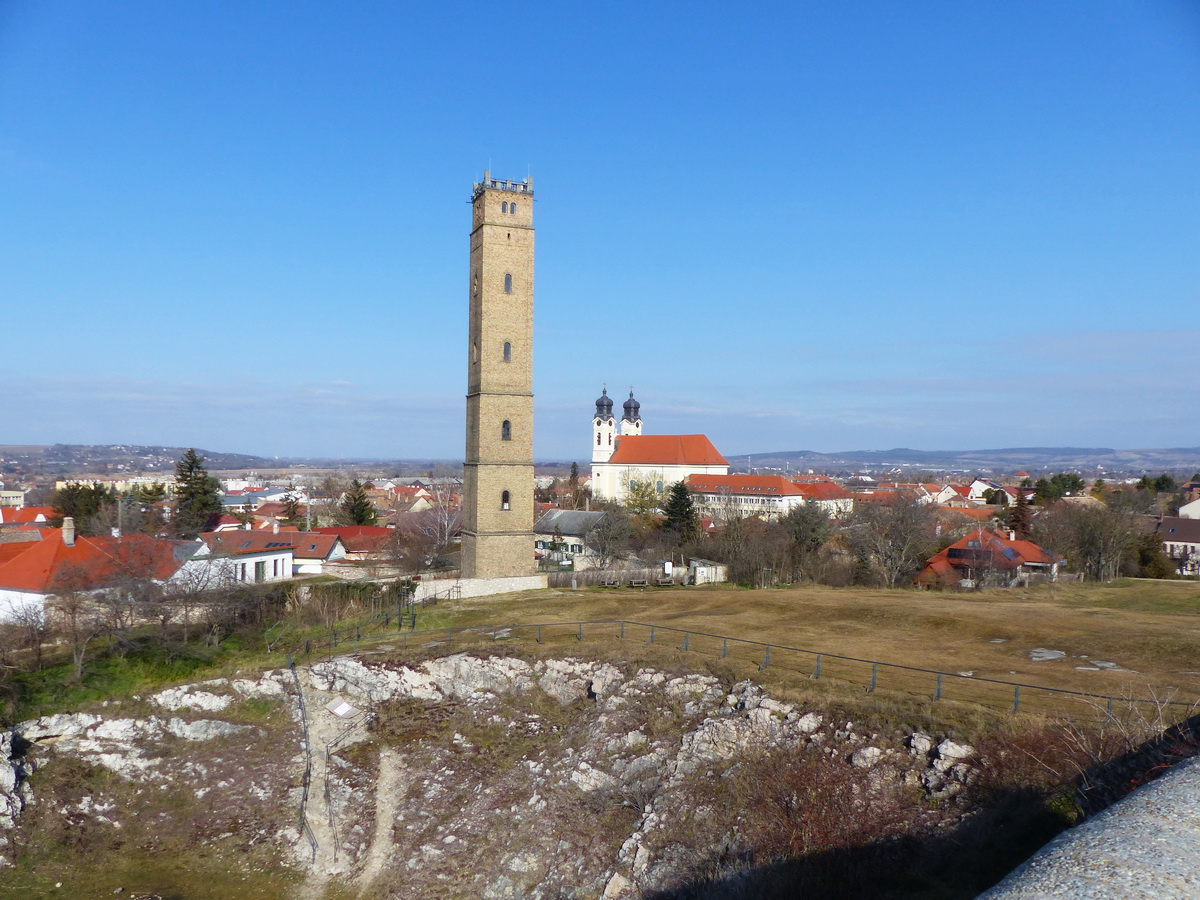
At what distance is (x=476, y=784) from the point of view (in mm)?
17828

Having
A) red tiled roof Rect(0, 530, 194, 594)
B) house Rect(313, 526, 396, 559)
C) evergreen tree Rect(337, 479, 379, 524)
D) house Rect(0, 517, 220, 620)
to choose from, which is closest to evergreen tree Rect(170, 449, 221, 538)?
evergreen tree Rect(337, 479, 379, 524)

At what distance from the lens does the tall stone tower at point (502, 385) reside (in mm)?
34438

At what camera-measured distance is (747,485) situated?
9006cm

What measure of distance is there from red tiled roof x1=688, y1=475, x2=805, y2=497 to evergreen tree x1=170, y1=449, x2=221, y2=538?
4730cm

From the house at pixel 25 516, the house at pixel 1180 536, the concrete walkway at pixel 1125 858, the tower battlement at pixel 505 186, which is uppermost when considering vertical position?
the tower battlement at pixel 505 186

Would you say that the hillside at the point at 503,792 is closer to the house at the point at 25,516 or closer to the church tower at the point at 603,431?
the house at the point at 25,516

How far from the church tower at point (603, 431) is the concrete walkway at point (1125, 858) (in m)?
91.4

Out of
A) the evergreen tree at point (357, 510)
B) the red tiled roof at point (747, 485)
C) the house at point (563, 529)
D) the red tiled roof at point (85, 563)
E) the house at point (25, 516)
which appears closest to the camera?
the red tiled roof at point (85, 563)

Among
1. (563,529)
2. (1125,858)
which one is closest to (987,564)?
(563,529)

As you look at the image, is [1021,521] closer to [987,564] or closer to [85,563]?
[987,564]

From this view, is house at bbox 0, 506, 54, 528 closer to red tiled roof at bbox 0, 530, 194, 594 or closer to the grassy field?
red tiled roof at bbox 0, 530, 194, 594

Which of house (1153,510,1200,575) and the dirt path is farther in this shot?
house (1153,510,1200,575)

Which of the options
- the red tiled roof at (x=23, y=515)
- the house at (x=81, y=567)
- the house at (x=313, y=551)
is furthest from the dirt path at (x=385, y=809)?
the red tiled roof at (x=23, y=515)

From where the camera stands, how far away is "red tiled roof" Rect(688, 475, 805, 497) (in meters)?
86.8
